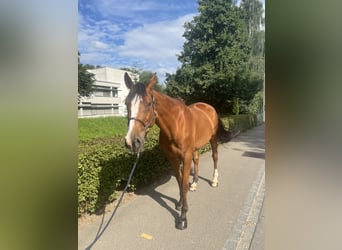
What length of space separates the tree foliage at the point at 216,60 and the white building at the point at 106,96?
0.82 ft

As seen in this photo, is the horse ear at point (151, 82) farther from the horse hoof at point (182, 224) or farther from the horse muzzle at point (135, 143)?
the horse hoof at point (182, 224)

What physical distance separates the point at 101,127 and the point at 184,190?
1.96ft

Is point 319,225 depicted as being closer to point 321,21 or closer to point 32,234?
point 321,21

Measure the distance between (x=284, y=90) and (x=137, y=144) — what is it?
696mm

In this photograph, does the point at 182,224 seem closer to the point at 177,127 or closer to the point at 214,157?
the point at 214,157

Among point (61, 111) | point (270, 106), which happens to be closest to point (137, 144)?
point (61, 111)

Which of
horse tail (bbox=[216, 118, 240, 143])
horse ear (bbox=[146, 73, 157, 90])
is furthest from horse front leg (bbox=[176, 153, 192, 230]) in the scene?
horse ear (bbox=[146, 73, 157, 90])

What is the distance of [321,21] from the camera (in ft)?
2.48

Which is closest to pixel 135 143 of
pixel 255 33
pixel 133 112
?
pixel 133 112

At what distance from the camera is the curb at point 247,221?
1188 millimetres

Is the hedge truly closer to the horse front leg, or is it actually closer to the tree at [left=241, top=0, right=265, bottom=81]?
the horse front leg

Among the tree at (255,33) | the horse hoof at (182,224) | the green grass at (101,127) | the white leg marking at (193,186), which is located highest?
the tree at (255,33)

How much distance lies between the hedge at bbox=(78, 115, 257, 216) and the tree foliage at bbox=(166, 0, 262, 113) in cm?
19

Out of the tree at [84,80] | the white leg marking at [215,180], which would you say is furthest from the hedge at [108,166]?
the tree at [84,80]
